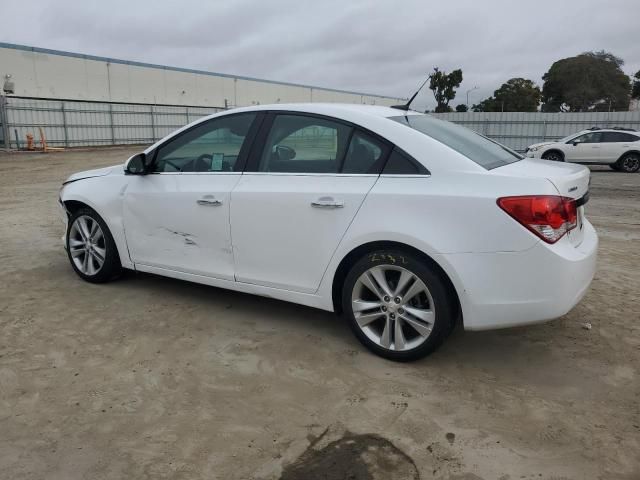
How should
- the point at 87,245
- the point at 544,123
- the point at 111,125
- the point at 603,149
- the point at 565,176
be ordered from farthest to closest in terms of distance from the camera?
the point at 111,125 → the point at 544,123 → the point at 603,149 → the point at 87,245 → the point at 565,176

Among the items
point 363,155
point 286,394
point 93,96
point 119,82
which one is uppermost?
point 119,82

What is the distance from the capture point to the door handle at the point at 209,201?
13.4 feet

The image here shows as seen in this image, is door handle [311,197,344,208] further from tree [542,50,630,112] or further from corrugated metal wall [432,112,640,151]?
tree [542,50,630,112]

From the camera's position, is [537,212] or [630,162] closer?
[537,212]

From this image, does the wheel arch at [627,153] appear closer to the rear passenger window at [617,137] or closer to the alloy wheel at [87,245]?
the rear passenger window at [617,137]

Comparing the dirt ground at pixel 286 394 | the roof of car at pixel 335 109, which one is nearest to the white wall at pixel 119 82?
the dirt ground at pixel 286 394

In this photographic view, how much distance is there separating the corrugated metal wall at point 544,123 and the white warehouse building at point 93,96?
2220 centimetres

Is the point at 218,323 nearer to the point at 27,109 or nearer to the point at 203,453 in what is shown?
the point at 203,453

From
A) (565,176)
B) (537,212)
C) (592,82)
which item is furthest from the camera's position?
(592,82)

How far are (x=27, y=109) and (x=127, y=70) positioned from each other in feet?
39.4

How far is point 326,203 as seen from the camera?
11.7ft

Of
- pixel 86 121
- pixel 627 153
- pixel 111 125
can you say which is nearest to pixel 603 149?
pixel 627 153

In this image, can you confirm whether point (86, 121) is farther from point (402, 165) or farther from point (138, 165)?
point (402, 165)

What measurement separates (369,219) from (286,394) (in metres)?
1.17
